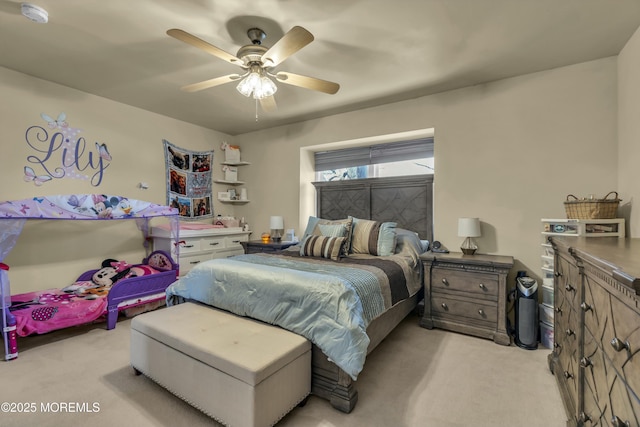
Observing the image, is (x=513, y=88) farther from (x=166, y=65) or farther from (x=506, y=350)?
(x=166, y=65)

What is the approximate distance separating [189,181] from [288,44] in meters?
3.42

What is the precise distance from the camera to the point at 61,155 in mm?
3354

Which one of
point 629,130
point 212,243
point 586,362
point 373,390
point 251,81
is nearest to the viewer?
point 586,362

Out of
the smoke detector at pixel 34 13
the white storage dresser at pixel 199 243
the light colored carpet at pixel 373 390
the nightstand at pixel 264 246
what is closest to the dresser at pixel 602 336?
the light colored carpet at pixel 373 390

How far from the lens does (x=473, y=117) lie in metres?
3.27

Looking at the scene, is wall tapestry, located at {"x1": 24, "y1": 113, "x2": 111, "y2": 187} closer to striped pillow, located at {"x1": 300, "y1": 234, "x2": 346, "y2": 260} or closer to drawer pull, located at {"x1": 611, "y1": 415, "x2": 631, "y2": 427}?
striped pillow, located at {"x1": 300, "y1": 234, "x2": 346, "y2": 260}

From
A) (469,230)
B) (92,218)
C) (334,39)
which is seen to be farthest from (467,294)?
(92,218)

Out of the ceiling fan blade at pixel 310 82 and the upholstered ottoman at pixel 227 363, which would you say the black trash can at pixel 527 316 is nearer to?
the upholstered ottoman at pixel 227 363

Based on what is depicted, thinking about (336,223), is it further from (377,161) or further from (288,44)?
(288,44)

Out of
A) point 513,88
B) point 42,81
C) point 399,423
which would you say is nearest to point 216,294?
point 399,423

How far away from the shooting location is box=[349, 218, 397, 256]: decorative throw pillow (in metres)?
3.21

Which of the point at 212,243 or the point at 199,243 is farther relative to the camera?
the point at 212,243

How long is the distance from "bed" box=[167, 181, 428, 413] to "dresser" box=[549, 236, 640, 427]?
3.35ft

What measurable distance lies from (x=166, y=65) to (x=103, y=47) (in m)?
0.49
